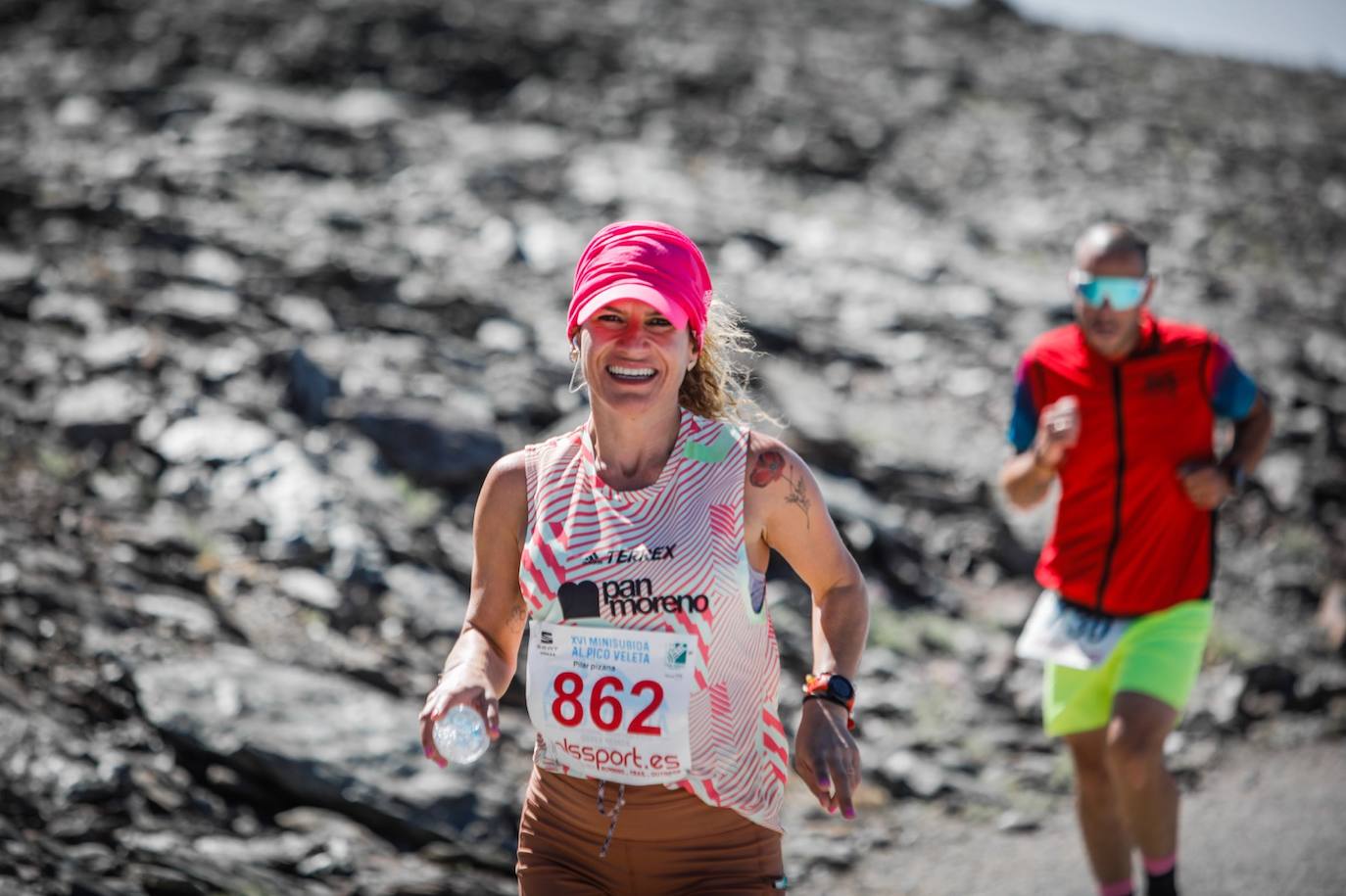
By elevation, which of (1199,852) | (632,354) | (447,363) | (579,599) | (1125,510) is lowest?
(447,363)

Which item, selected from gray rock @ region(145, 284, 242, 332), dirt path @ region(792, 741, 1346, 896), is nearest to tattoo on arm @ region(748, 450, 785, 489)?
dirt path @ region(792, 741, 1346, 896)

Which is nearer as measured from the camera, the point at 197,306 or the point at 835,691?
the point at 835,691

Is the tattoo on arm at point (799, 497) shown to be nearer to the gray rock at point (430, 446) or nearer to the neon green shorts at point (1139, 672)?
the neon green shorts at point (1139, 672)

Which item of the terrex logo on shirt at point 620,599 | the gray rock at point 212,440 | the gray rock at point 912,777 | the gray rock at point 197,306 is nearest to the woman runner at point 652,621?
the terrex logo on shirt at point 620,599

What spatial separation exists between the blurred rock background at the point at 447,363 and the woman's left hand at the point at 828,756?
297 cm

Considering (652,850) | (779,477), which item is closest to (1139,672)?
(779,477)

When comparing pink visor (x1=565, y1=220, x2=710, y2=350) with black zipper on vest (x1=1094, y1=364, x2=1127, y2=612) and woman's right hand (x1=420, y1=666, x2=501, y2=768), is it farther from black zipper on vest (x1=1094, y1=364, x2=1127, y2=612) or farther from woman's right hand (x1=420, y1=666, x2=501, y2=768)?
black zipper on vest (x1=1094, y1=364, x2=1127, y2=612)

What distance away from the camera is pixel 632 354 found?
9.02ft

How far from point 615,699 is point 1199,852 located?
439 cm

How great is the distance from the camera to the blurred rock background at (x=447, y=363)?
557 cm

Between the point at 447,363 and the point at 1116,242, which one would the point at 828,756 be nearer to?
the point at 1116,242

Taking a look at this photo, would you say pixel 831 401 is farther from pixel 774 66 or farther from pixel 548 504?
pixel 774 66

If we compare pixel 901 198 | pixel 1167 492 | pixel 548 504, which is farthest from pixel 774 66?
pixel 548 504

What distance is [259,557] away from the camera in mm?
7488
